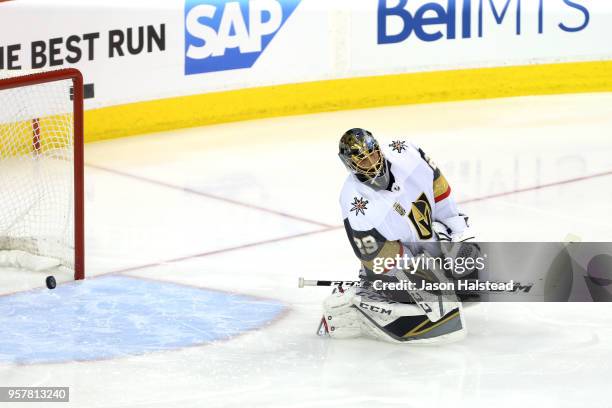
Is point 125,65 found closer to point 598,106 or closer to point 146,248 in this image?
point 146,248

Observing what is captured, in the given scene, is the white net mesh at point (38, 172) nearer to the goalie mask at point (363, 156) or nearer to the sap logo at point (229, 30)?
the goalie mask at point (363, 156)

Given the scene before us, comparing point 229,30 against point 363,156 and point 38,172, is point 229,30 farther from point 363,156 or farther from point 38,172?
point 363,156

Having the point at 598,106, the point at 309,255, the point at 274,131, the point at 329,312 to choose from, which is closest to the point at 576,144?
the point at 598,106

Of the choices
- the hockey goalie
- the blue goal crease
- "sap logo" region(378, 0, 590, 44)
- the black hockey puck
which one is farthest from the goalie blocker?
"sap logo" region(378, 0, 590, 44)

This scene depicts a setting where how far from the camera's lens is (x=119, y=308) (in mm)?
5199

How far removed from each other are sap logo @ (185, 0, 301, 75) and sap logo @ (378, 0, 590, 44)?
0.65 m

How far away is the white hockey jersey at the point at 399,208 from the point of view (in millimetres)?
4598

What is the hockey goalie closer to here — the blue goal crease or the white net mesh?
the blue goal crease

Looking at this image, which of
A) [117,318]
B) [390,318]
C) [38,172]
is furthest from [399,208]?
[38,172]

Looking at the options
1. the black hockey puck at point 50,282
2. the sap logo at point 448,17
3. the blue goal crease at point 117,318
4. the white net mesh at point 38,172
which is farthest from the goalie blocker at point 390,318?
the sap logo at point 448,17

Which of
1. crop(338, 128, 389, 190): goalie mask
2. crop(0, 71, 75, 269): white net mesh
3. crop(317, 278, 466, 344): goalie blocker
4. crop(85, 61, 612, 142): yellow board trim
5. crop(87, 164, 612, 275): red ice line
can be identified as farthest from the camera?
crop(85, 61, 612, 142): yellow board trim

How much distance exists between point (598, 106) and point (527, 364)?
484 centimetres

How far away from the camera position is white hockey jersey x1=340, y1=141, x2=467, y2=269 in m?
4.60

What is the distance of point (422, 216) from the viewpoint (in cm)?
475
